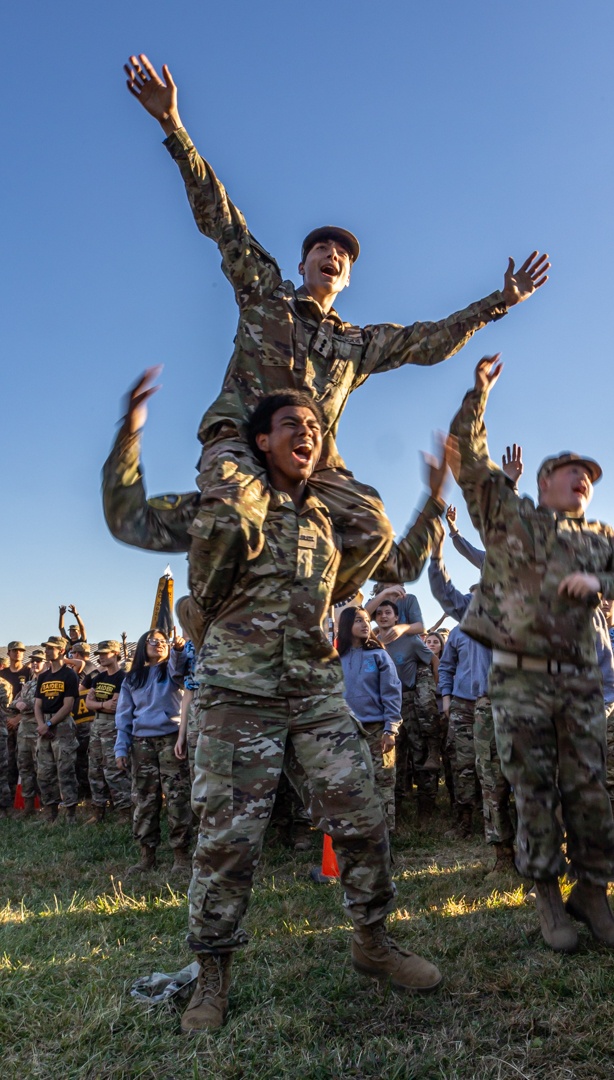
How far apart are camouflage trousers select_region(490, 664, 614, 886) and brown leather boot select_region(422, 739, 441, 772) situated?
5.14m

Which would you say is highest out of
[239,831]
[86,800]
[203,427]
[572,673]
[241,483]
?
[203,427]

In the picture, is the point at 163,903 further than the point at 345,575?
Yes

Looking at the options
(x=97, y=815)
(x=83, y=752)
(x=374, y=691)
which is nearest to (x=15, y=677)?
(x=83, y=752)

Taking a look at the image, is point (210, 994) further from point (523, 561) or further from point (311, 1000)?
point (523, 561)

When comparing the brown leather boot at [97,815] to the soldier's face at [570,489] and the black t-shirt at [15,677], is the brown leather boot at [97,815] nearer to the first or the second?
the black t-shirt at [15,677]

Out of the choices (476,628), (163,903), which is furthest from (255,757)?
(163,903)

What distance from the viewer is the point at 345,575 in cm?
378

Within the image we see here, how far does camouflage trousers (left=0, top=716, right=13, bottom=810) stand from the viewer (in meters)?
12.6

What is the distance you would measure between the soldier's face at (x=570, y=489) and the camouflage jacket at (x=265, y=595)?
1.73 meters

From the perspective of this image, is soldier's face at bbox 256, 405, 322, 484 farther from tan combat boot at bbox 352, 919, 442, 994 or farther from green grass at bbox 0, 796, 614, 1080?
green grass at bbox 0, 796, 614, 1080

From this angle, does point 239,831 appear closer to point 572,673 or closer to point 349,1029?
point 349,1029

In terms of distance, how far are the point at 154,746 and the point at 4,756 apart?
21.8 feet

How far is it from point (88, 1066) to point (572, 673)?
9.42 ft

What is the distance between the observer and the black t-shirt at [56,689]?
37.7ft
